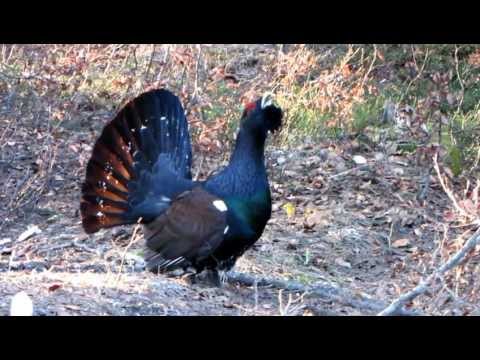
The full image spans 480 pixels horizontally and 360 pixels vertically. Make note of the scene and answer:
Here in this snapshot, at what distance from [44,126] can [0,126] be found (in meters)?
0.44

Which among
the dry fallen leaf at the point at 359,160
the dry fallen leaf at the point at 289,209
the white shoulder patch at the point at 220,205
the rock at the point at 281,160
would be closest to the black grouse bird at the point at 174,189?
the white shoulder patch at the point at 220,205

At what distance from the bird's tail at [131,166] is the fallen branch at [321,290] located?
0.78 m

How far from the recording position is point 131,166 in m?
6.93

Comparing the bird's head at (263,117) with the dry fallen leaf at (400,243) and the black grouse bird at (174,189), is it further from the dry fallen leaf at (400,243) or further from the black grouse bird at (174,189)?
the dry fallen leaf at (400,243)

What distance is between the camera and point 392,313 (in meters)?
5.34

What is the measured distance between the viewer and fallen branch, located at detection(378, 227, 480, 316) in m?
5.29

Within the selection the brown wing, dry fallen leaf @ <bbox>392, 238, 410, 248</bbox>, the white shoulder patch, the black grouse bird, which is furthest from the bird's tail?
dry fallen leaf @ <bbox>392, 238, 410, 248</bbox>

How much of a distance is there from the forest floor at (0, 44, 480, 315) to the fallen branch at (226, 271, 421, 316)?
43 mm

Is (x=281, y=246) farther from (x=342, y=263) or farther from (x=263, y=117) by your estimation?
(x=263, y=117)

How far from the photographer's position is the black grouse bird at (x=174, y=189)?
20.6ft

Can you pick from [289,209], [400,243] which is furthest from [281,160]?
[400,243]

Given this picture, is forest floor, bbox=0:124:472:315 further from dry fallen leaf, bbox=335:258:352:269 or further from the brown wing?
the brown wing

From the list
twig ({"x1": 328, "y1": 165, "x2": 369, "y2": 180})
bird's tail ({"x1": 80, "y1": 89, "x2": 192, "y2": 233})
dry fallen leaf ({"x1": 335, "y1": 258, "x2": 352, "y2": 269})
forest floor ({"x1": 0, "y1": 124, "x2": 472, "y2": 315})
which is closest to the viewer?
forest floor ({"x1": 0, "y1": 124, "x2": 472, "y2": 315})

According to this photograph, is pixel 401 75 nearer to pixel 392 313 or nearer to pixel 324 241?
pixel 324 241
